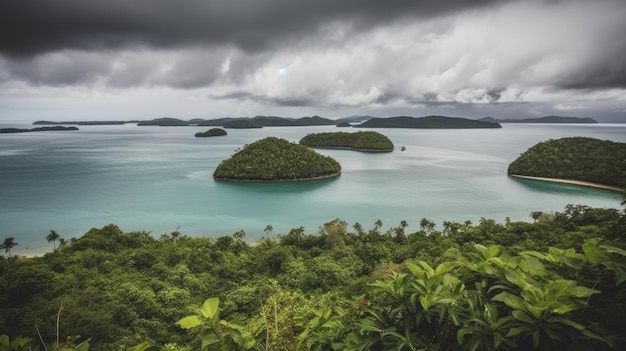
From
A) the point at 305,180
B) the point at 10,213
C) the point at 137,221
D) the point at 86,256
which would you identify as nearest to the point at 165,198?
the point at 137,221

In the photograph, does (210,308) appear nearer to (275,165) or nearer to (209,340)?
(209,340)

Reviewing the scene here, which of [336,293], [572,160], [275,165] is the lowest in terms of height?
[336,293]

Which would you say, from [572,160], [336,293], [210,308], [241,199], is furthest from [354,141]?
[210,308]

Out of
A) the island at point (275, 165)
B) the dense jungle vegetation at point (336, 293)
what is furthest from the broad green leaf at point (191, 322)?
the island at point (275, 165)

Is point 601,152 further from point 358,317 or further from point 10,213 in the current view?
point 10,213

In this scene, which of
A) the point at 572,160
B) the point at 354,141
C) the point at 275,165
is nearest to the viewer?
the point at 275,165

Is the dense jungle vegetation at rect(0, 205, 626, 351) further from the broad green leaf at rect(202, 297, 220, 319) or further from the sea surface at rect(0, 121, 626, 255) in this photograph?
the sea surface at rect(0, 121, 626, 255)
